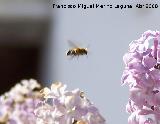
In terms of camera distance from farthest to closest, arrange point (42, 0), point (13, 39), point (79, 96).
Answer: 1. point (13, 39)
2. point (42, 0)
3. point (79, 96)

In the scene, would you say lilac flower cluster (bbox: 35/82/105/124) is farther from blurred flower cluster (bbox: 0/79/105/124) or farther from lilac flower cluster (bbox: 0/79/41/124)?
lilac flower cluster (bbox: 0/79/41/124)

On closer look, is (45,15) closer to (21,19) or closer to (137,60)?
(21,19)

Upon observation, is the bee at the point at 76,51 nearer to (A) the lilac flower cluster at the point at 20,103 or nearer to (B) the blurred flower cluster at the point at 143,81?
(A) the lilac flower cluster at the point at 20,103

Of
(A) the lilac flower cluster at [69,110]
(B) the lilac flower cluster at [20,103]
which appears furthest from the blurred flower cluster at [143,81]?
(B) the lilac flower cluster at [20,103]

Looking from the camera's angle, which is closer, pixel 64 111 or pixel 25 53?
pixel 64 111

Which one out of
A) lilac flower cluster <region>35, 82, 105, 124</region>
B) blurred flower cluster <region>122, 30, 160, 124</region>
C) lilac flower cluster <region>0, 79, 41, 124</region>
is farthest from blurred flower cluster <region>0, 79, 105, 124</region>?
lilac flower cluster <region>0, 79, 41, 124</region>

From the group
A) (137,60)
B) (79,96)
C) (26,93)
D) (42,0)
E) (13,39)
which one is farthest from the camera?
(13,39)

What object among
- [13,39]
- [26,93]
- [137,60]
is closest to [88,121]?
[137,60]
